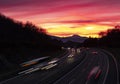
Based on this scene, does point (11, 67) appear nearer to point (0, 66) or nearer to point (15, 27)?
point (0, 66)

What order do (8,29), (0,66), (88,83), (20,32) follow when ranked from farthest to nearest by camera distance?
1. (20,32)
2. (8,29)
3. (0,66)
4. (88,83)

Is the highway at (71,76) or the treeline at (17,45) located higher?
the treeline at (17,45)

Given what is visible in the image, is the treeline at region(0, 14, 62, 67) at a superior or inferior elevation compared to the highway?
superior

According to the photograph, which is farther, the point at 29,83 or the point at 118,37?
the point at 118,37

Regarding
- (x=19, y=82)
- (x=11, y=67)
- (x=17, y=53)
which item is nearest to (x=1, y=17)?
(x=17, y=53)

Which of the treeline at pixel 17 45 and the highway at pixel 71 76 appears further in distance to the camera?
the treeline at pixel 17 45

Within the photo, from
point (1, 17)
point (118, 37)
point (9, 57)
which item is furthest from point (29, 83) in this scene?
point (118, 37)

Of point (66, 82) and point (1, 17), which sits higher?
point (1, 17)

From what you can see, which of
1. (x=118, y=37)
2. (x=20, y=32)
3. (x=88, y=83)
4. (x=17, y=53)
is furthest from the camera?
(x=118, y=37)

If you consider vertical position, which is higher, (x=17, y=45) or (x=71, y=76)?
(x=17, y=45)

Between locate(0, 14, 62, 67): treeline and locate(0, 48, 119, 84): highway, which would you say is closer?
locate(0, 48, 119, 84): highway

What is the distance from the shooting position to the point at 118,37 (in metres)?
183

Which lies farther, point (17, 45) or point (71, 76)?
point (17, 45)

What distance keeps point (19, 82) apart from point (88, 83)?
6.27 meters
